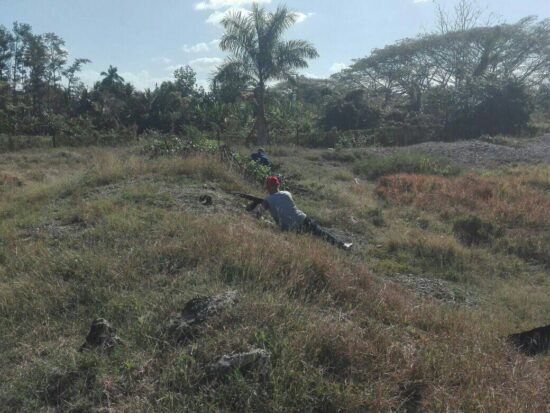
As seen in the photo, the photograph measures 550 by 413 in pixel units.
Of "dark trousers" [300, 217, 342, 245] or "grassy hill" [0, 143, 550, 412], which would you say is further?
"dark trousers" [300, 217, 342, 245]

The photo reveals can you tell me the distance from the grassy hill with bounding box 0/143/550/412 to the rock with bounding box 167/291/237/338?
0.26 ft

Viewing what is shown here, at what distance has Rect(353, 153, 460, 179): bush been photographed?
55.5ft

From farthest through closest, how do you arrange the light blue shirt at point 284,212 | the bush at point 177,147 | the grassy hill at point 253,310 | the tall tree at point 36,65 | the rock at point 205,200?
the tall tree at point 36,65 < the bush at point 177,147 < the rock at point 205,200 < the light blue shirt at point 284,212 < the grassy hill at point 253,310

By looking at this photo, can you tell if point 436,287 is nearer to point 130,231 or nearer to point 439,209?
point 130,231

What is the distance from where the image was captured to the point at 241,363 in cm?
318

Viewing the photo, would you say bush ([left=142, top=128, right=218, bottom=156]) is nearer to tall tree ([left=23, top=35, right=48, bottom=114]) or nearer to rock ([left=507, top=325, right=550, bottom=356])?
rock ([left=507, top=325, right=550, bottom=356])

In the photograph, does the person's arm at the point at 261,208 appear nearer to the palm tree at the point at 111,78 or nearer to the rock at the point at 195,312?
the rock at the point at 195,312

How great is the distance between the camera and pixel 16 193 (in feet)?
38.8

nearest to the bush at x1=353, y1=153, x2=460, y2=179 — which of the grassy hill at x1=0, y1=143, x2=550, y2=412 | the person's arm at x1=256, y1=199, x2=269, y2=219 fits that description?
the grassy hill at x1=0, y1=143, x2=550, y2=412

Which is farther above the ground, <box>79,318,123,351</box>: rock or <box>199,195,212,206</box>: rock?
<box>79,318,123,351</box>: rock

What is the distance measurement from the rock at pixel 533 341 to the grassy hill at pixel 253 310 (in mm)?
221

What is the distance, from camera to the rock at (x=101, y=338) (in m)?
3.63

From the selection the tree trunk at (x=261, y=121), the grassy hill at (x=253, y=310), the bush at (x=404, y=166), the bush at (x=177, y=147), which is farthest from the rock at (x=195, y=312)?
the tree trunk at (x=261, y=121)

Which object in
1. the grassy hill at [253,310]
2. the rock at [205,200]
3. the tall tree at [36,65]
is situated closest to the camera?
the grassy hill at [253,310]
